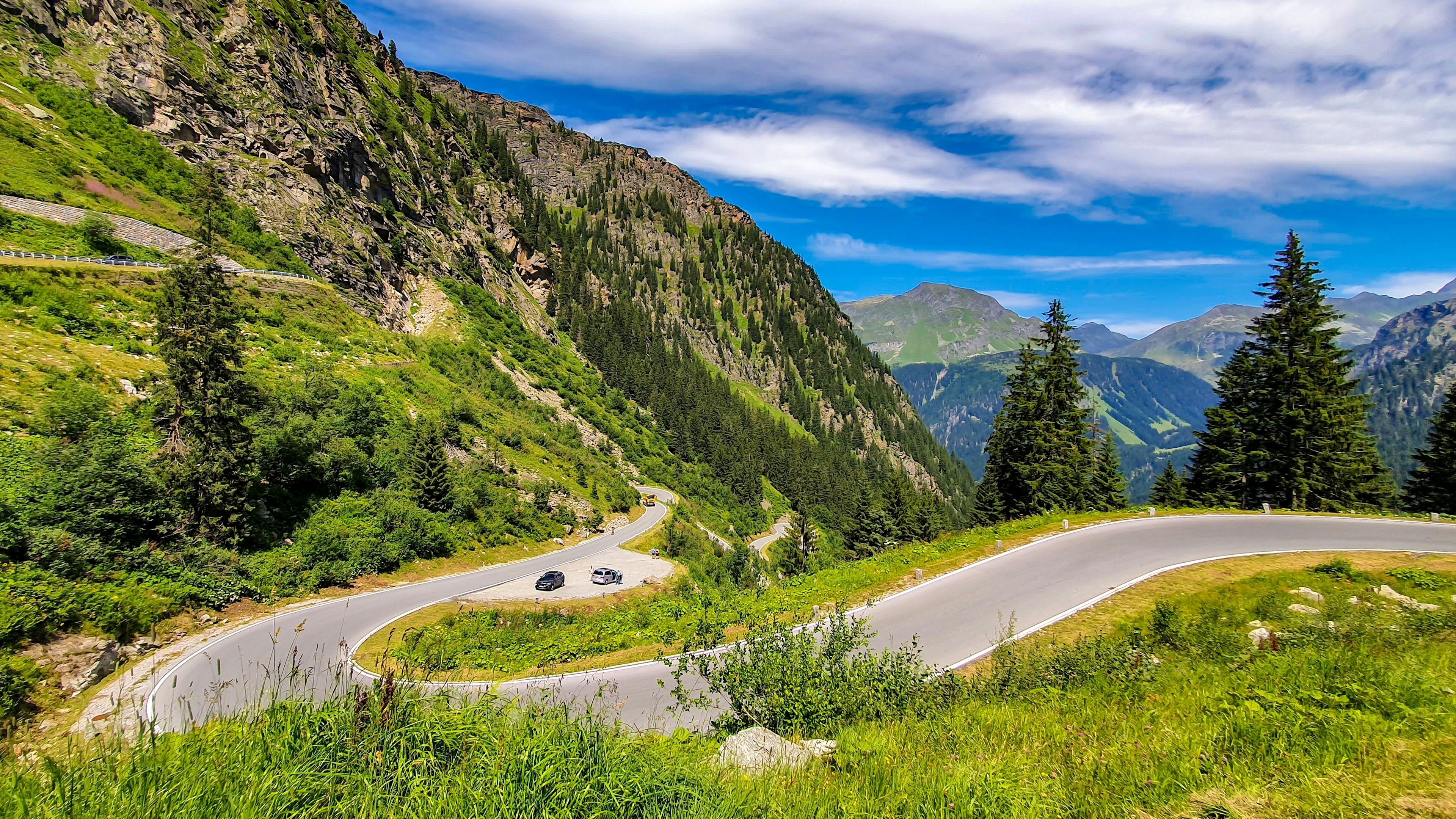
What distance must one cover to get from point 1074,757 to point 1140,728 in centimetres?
123

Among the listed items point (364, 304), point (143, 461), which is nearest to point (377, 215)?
point (364, 304)

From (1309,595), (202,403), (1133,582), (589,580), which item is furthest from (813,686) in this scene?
(589,580)

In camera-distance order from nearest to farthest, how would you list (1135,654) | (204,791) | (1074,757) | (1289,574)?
1. (204,791)
2. (1074,757)
3. (1135,654)
4. (1289,574)

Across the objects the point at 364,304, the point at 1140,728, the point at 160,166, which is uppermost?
the point at 160,166

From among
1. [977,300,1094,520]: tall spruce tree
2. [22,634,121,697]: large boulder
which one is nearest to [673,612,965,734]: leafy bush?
[22,634,121,697]: large boulder

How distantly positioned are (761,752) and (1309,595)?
49.5ft

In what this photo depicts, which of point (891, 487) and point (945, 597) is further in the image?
point (891, 487)

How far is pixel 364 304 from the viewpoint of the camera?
43188mm

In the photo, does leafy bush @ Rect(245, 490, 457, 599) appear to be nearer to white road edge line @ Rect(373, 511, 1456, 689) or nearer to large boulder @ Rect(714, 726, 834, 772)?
white road edge line @ Rect(373, 511, 1456, 689)

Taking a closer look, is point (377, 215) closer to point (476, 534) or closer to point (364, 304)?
point (364, 304)

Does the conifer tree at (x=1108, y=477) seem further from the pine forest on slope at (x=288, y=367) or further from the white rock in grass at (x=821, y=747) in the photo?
the white rock in grass at (x=821, y=747)

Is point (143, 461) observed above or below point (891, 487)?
above

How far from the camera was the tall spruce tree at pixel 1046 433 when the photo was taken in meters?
31.8

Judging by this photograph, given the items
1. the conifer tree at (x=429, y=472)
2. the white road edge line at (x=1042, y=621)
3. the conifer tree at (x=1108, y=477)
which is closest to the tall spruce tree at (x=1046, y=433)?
the conifer tree at (x=1108, y=477)
